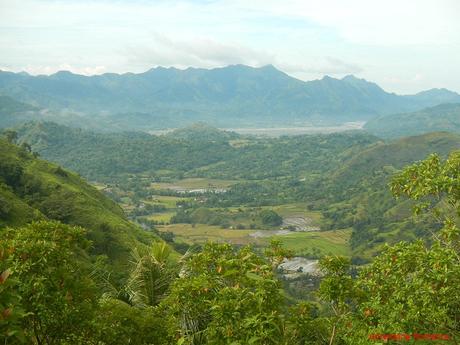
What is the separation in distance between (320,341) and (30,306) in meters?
8.42

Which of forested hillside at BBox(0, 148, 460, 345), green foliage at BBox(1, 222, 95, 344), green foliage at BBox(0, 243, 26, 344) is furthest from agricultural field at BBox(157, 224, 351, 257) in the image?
green foliage at BBox(0, 243, 26, 344)

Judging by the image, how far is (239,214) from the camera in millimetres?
182250

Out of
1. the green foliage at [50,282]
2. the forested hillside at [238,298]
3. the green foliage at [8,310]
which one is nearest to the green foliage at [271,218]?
the forested hillside at [238,298]

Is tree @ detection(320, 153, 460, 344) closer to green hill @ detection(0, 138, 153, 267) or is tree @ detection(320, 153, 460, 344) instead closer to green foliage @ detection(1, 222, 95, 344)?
green foliage @ detection(1, 222, 95, 344)

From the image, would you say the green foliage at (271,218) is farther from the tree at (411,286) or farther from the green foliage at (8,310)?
the green foliage at (8,310)

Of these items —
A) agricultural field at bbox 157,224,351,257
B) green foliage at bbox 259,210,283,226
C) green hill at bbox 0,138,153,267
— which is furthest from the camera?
green foliage at bbox 259,210,283,226

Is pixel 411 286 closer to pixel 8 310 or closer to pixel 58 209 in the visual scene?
pixel 8 310

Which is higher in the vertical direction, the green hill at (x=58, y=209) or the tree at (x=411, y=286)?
the tree at (x=411, y=286)

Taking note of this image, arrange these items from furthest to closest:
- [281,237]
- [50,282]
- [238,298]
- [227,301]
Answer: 1. [281,237]
2. [238,298]
3. [227,301]
4. [50,282]

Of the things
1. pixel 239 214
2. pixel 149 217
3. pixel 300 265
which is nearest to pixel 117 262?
pixel 300 265

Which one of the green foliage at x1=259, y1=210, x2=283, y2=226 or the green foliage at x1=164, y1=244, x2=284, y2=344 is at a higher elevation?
the green foliage at x1=164, y1=244, x2=284, y2=344

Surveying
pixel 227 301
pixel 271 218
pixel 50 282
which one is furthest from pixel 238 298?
pixel 271 218

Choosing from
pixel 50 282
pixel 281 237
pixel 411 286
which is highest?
pixel 50 282

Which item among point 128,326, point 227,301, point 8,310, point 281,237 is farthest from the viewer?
point 281,237
